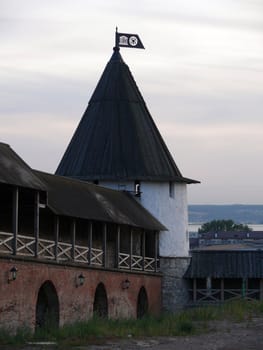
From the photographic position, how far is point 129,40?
54688 millimetres

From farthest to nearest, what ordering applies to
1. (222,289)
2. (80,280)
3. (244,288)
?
(222,289)
(244,288)
(80,280)

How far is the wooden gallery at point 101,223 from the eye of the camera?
3447cm

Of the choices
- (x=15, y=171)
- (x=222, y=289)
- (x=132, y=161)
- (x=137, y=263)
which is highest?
(x=132, y=161)

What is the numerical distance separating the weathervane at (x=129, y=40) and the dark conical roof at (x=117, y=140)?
0.65 meters

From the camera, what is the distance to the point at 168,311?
49.2 metres

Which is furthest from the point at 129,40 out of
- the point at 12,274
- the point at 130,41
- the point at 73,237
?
the point at 12,274

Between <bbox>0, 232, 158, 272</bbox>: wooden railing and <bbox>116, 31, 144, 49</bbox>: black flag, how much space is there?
12282 mm

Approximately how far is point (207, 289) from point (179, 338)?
20.6 meters

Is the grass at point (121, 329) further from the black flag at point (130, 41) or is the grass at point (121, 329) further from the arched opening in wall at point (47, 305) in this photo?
the black flag at point (130, 41)

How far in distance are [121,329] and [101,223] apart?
11343 mm

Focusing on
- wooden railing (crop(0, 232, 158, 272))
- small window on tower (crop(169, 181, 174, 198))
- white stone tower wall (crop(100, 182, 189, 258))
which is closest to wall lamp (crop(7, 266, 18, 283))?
wooden railing (crop(0, 232, 158, 272))

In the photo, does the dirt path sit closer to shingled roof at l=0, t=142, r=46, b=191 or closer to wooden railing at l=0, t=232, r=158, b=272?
wooden railing at l=0, t=232, r=158, b=272

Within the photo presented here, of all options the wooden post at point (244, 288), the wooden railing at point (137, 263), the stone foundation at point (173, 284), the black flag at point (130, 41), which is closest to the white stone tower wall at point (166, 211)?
the stone foundation at point (173, 284)

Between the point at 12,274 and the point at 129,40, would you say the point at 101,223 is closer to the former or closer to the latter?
the point at 12,274
